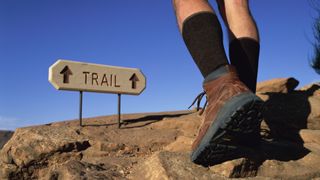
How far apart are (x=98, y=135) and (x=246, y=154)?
68.5 inches

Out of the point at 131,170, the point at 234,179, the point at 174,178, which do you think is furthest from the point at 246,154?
the point at 131,170

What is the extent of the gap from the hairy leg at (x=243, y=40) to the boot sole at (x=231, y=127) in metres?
0.42

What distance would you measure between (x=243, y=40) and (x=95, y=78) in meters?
2.78

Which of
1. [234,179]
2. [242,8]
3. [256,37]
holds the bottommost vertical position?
[234,179]

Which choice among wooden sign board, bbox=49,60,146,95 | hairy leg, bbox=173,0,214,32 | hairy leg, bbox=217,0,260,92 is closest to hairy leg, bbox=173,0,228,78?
hairy leg, bbox=173,0,214,32

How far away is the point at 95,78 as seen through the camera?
4.88 meters

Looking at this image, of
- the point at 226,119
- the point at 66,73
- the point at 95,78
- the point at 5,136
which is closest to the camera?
the point at 226,119

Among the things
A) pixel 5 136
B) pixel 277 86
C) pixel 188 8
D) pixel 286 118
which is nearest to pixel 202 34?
pixel 188 8

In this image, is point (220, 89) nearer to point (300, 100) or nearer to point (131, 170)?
point (131, 170)

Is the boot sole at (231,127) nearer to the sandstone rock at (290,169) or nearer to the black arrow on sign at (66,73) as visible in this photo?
the sandstone rock at (290,169)

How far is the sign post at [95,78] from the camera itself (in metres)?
4.64

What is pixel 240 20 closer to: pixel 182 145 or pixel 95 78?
pixel 182 145

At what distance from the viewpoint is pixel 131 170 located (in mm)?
2312

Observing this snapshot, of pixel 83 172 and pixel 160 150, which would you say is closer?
pixel 83 172
